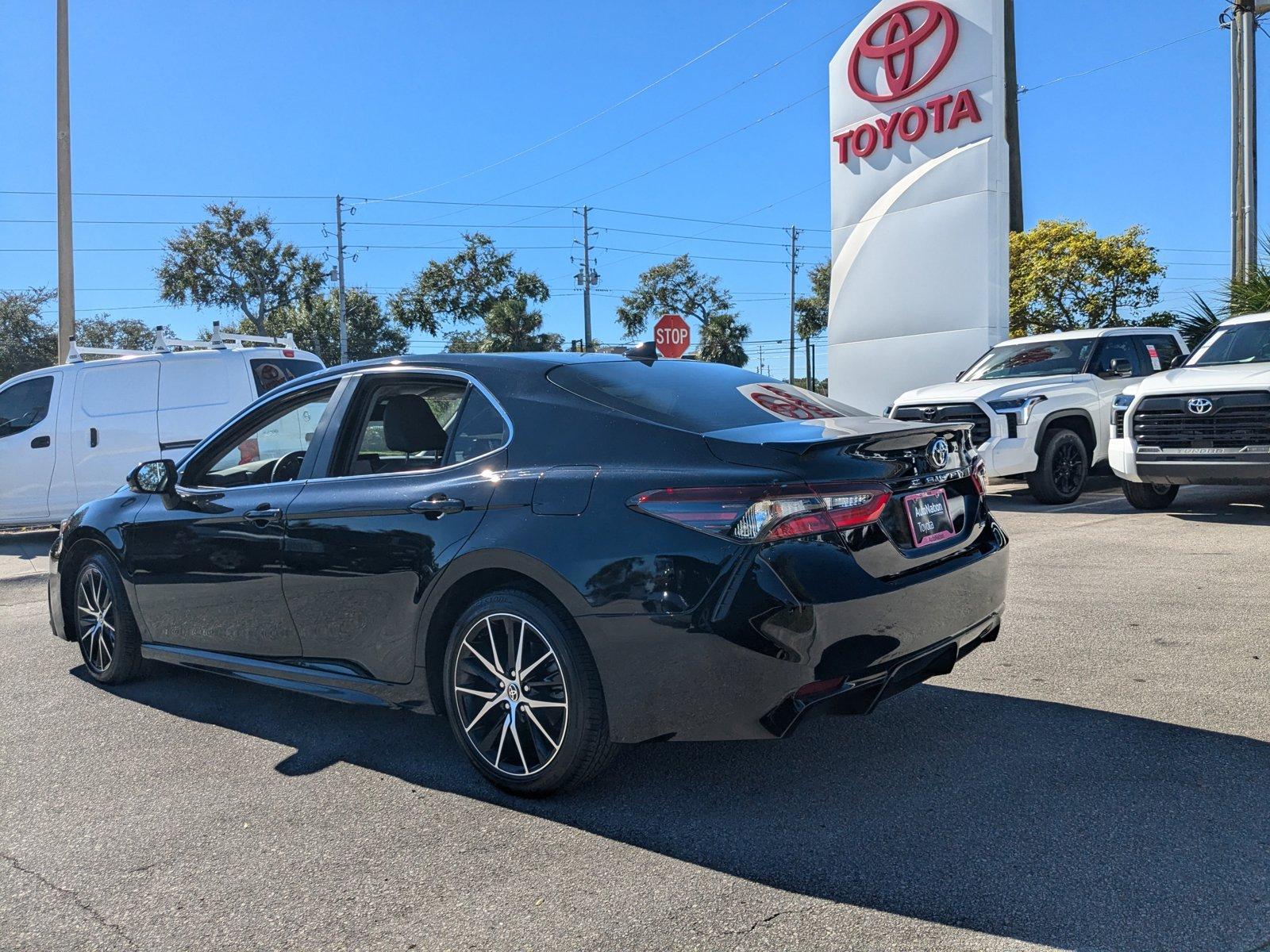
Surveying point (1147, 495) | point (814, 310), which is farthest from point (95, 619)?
point (814, 310)

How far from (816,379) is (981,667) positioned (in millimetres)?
75086

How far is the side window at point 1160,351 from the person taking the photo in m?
12.6

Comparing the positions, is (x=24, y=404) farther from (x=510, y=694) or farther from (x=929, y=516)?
(x=929, y=516)

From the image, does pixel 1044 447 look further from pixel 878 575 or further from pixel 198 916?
pixel 198 916

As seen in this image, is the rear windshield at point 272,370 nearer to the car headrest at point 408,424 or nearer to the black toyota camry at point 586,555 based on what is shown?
the black toyota camry at point 586,555

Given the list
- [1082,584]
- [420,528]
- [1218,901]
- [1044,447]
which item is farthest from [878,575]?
[1044,447]

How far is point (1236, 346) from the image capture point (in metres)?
10.6

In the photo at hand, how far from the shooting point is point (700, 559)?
329cm

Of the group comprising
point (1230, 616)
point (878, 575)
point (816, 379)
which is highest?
point (816, 379)

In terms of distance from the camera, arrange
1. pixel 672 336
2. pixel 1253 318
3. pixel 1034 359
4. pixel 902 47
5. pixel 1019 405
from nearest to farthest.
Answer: pixel 1253 318 → pixel 1019 405 → pixel 1034 359 → pixel 672 336 → pixel 902 47

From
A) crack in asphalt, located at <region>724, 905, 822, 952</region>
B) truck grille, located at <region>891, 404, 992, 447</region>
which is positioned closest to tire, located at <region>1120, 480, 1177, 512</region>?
truck grille, located at <region>891, 404, 992, 447</region>

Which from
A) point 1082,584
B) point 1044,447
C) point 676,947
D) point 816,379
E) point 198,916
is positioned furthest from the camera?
point 816,379

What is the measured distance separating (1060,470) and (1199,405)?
222 cm

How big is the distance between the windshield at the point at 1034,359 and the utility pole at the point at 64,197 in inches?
544
